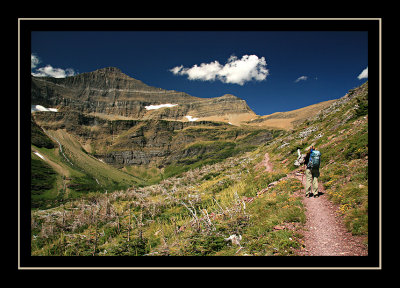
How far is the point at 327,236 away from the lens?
4.97 m

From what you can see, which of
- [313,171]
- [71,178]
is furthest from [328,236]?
[71,178]

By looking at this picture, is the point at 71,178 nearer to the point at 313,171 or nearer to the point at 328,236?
the point at 313,171

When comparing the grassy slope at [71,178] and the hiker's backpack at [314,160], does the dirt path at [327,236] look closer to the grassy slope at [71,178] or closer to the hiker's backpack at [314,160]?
the hiker's backpack at [314,160]

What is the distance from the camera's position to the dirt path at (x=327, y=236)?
433cm

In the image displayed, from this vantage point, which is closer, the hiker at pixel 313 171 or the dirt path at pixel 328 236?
the dirt path at pixel 328 236

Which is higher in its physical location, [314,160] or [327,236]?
[314,160]

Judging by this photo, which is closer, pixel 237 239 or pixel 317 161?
pixel 237 239

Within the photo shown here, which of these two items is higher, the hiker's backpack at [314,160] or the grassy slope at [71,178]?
the hiker's backpack at [314,160]

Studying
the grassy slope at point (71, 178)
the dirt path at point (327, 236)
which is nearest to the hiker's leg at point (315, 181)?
the dirt path at point (327, 236)
